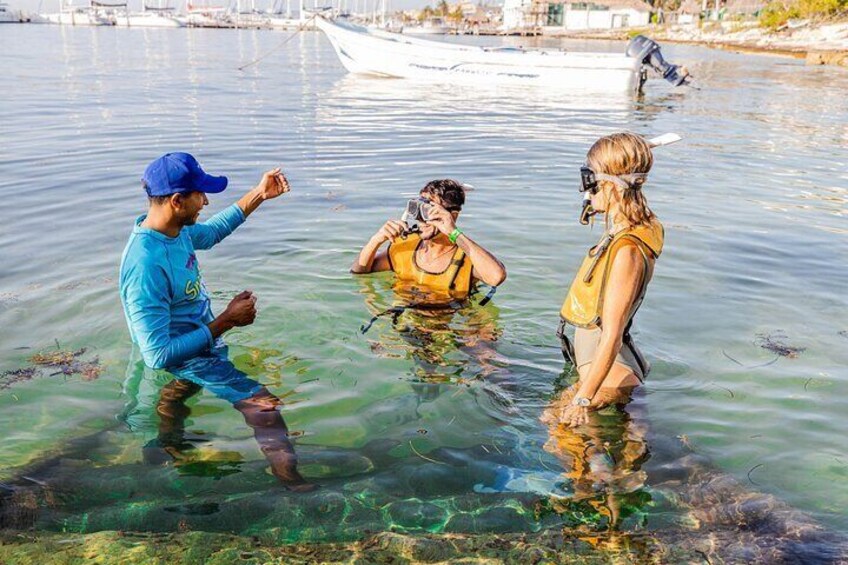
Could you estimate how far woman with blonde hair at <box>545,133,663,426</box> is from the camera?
4117mm

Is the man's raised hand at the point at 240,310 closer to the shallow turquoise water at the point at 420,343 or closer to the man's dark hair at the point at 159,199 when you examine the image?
the man's dark hair at the point at 159,199

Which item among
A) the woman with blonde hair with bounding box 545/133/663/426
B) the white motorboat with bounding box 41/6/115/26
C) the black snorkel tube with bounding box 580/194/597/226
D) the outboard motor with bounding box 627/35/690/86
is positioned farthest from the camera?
the white motorboat with bounding box 41/6/115/26

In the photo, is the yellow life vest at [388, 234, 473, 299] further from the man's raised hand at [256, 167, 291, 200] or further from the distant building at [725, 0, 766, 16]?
the distant building at [725, 0, 766, 16]

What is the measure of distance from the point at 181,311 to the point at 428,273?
2.62 meters

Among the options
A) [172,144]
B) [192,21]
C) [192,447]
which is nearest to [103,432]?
[192,447]

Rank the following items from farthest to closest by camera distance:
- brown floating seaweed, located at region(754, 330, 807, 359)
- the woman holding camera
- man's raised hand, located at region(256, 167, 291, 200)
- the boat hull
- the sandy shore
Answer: the sandy shore < the boat hull < brown floating seaweed, located at region(754, 330, 807, 359) < the woman holding camera < man's raised hand, located at region(256, 167, 291, 200)

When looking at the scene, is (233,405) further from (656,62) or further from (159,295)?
(656,62)

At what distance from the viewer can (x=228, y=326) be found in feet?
15.1

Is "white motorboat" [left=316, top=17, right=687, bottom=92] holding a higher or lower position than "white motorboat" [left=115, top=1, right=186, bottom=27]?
lower

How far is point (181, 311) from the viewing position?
15.7 ft

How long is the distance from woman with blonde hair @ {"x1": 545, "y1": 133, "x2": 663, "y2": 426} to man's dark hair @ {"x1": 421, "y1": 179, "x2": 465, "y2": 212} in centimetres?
188

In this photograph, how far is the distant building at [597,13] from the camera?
12125cm

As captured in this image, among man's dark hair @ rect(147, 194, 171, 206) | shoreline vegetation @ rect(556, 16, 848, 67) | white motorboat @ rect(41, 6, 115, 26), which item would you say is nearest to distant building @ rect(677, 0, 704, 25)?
shoreline vegetation @ rect(556, 16, 848, 67)

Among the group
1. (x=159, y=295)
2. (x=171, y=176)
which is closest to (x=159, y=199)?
(x=171, y=176)
